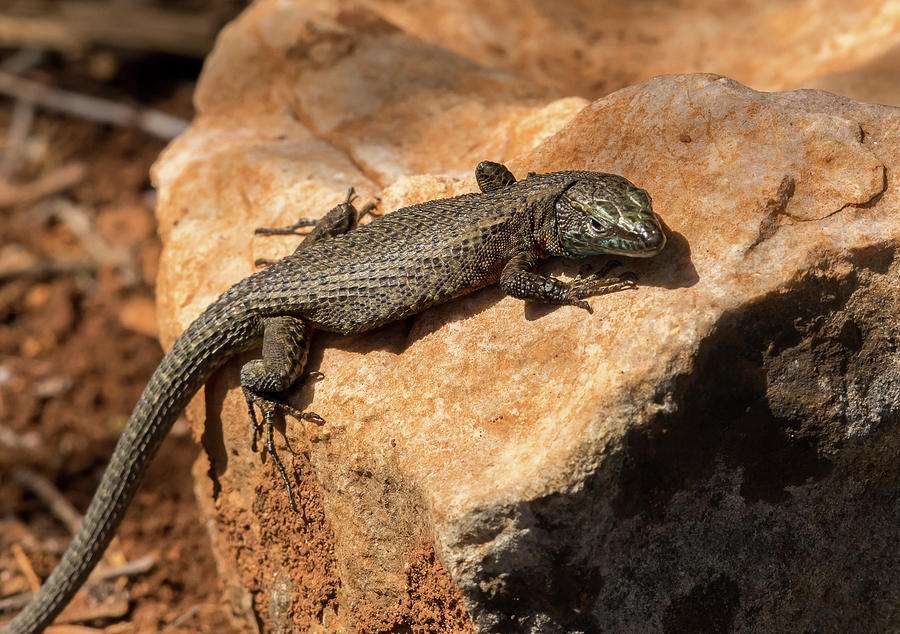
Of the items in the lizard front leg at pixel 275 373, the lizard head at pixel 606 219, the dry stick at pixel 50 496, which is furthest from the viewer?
the dry stick at pixel 50 496

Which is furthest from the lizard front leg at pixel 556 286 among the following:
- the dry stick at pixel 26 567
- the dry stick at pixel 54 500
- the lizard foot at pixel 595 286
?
the dry stick at pixel 26 567

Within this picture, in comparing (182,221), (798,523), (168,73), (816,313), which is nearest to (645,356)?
(816,313)

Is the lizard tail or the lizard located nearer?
the lizard

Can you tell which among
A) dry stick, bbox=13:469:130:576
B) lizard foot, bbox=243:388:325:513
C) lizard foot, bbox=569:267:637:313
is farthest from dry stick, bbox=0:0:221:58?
lizard foot, bbox=569:267:637:313

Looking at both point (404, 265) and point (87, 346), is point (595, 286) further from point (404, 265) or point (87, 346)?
point (87, 346)

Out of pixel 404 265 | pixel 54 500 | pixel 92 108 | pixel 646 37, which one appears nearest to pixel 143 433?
pixel 404 265

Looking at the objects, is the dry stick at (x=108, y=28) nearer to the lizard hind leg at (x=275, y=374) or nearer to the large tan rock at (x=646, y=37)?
the large tan rock at (x=646, y=37)

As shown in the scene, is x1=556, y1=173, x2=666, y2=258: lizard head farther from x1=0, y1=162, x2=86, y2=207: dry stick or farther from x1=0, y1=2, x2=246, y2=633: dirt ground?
x1=0, y1=162, x2=86, y2=207: dry stick
